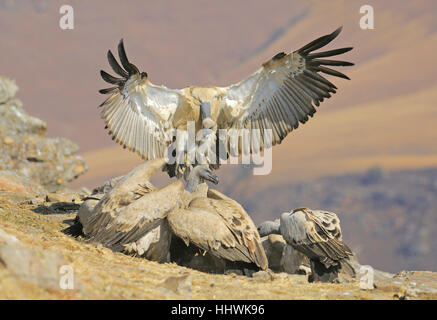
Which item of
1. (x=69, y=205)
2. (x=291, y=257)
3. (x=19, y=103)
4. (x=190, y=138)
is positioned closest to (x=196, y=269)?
(x=291, y=257)

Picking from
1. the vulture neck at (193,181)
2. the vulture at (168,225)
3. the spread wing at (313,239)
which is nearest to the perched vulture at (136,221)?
the vulture at (168,225)

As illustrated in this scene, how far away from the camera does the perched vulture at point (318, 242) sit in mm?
8211

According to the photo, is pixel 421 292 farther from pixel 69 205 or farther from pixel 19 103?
pixel 19 103

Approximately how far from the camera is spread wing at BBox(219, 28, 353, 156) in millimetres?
10414

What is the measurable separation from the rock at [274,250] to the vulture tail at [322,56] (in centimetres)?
339

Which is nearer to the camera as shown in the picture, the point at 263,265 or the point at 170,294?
the point at 170,294

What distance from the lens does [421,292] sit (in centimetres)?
680

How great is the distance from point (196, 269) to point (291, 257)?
1672 millimetres

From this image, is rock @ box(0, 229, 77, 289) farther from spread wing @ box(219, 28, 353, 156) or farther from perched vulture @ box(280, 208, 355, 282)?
spread wing @ box(219, 28, 353, 156)

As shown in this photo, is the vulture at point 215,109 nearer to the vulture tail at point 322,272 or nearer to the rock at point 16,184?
the vulture tail at point 322,272

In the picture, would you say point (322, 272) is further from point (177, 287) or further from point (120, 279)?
point (120, 279)

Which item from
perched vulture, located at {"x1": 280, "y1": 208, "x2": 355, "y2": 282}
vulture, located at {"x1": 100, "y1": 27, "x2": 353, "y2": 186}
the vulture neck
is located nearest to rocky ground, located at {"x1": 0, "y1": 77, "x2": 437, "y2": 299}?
perched vulture, located at {"x1": 280, "y1": 208, "x2": 355, "y2": 282}

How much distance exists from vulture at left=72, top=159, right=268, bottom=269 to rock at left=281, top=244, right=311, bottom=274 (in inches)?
37.4
